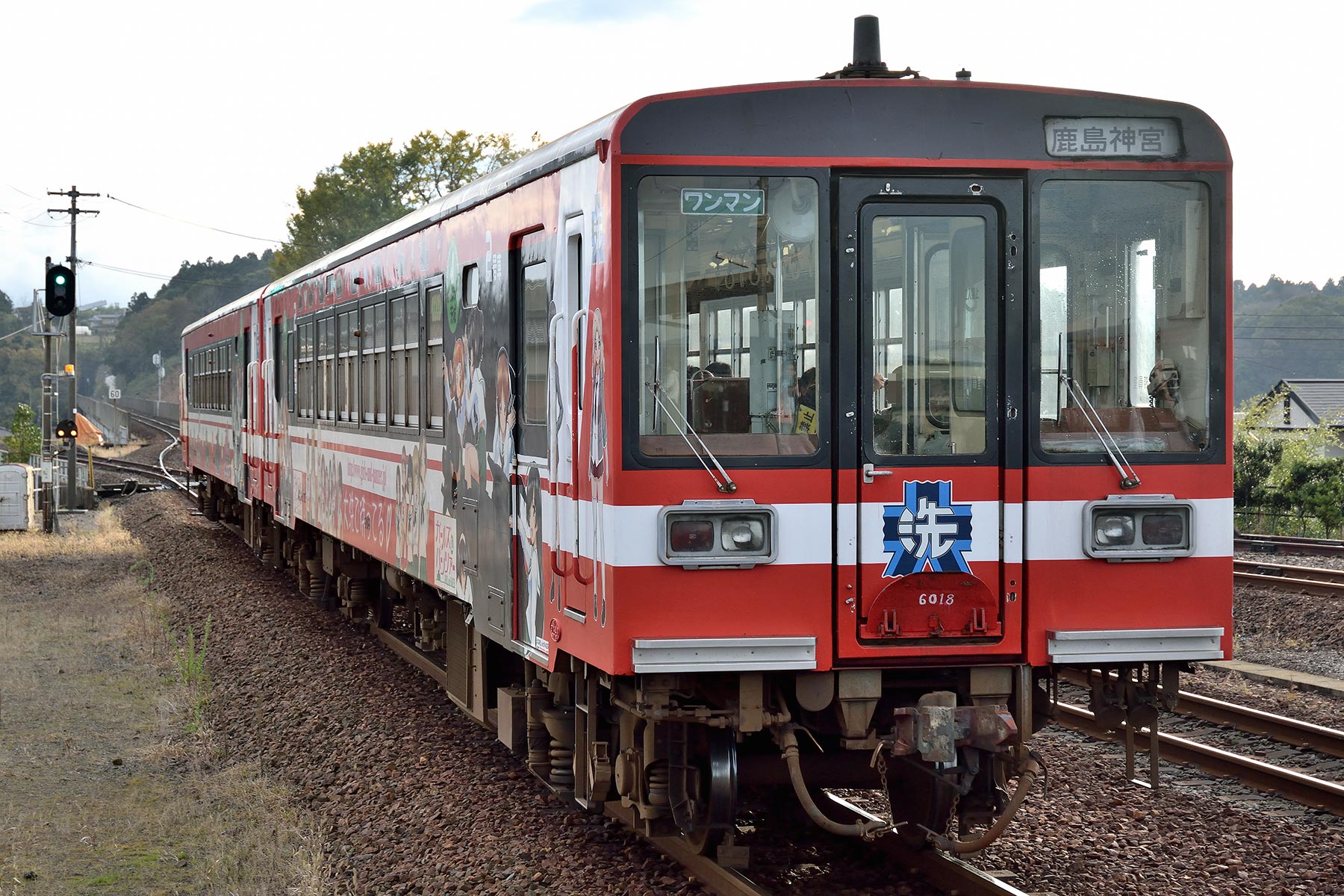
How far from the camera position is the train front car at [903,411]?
5.59m

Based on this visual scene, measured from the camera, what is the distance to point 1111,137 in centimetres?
Answer: 582

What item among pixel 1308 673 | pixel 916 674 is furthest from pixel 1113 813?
pixel 1308 673

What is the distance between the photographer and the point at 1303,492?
24531 millimetres

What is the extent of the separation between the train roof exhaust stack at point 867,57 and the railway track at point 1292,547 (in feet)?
47.3

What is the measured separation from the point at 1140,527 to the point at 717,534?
65.7 inches

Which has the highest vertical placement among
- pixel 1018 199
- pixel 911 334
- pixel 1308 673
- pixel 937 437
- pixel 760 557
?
pixel 1018 199

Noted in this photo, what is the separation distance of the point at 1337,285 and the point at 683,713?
373ft

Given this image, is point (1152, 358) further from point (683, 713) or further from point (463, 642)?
point (463, 642)

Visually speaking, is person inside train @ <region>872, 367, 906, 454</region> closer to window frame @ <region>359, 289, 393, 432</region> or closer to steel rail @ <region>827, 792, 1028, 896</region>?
steel rail @ <region>827, 792, 1028, 896</region>

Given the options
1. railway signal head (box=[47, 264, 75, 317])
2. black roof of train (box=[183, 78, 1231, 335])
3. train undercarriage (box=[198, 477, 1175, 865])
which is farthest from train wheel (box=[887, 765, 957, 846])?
railway signal head (box=[47, 264, 75, 317])

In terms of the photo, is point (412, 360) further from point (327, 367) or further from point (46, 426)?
point (46, 426)

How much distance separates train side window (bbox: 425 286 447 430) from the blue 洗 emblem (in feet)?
11.3

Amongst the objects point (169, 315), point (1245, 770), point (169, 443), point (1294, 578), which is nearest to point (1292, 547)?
point (1294, 578)

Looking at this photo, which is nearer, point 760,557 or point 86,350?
point 760,557
